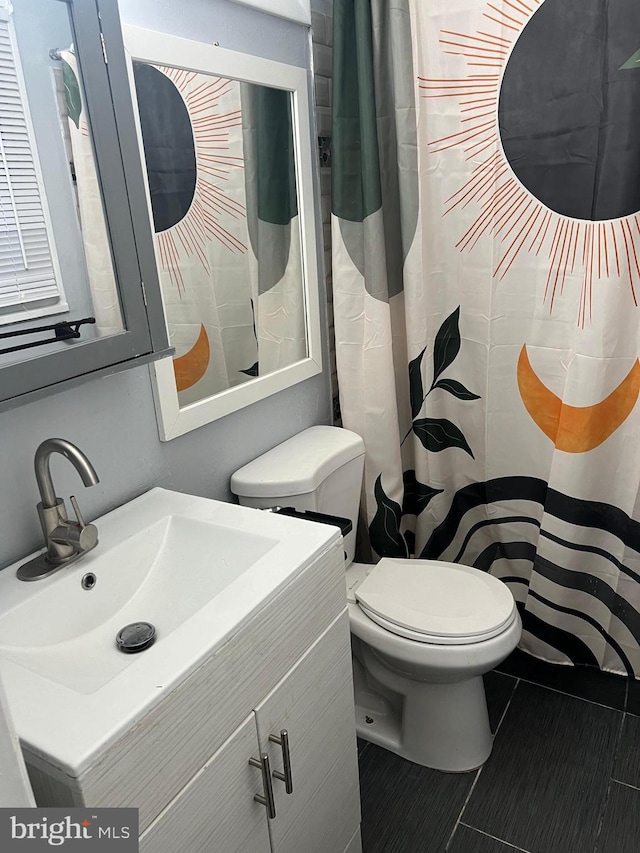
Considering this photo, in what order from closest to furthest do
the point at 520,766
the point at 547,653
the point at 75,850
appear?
the point at 75,850
the point at 520,766
the point at 547,653

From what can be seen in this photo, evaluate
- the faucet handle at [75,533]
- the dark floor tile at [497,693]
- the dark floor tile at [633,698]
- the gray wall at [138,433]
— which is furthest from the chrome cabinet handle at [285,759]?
the dark floor tile at [633,698]

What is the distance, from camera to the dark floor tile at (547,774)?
1527 millimetres

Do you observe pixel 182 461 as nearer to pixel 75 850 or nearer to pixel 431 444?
pixel 431 444

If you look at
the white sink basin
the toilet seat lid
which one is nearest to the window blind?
the white sink basin

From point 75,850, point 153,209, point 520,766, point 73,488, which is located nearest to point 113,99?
point 153,209

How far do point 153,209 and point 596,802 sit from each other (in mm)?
1736

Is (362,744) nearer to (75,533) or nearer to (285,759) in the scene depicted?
(285,759)

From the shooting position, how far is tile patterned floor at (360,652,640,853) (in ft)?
4.98

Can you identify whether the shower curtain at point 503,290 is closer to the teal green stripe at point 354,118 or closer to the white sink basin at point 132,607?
the teal green stripe at point 354,118

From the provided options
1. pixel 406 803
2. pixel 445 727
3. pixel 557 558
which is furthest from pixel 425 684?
pixel 557 558

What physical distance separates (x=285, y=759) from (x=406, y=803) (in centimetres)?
74

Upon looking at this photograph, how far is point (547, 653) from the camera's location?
197 centimetres

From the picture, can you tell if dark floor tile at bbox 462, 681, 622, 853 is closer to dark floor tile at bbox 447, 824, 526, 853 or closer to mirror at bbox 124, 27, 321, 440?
dark floor tile at bbox 447, 824, 526, 853

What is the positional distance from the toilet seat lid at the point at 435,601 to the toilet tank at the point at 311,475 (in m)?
0.18
